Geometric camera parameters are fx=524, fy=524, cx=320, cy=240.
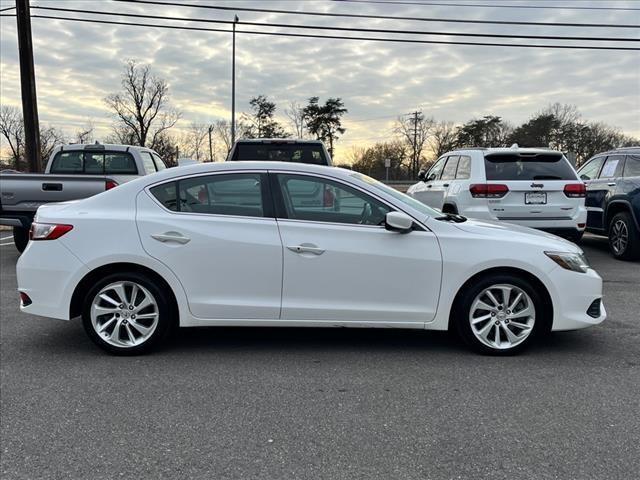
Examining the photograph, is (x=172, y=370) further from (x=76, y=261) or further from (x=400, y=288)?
(x=400, y=288)

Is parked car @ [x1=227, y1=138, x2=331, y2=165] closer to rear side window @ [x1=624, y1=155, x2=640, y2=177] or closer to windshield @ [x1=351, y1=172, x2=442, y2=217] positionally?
windshield @ [x1=351, y1=172, x2=442, y2=217]

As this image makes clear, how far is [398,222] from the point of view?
4113mm

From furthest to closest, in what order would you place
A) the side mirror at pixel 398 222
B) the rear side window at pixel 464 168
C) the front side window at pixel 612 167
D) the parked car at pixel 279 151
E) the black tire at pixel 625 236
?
the front side window at pixel 612 167 < the black tire at pixel 625 236 < the rear side window at pixel 464 168 < the parked car at pixel 279 151 < the side mirror at pixel 398 222

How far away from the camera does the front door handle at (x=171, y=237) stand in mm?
4203

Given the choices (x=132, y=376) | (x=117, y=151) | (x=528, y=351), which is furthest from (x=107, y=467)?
(x=117, y=151)

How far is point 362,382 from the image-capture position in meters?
3.80

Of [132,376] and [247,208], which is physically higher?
[247,208]

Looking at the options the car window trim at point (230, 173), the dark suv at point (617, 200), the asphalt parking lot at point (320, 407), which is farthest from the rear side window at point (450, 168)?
the car window trim at point (230, 173)

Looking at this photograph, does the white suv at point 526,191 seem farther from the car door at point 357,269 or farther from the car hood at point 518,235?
the car door at point 357,269

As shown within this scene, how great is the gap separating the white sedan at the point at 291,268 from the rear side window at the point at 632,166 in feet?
18.7

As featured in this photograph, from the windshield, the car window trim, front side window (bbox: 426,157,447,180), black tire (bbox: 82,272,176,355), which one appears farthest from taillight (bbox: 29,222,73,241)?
front side window (bbox: 426,157,447,180)

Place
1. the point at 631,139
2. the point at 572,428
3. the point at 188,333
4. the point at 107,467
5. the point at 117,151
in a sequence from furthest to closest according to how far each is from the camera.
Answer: the point at 631,139, the point at 117,151, the point at 188,333, the point at 572,428, the point at 107,467

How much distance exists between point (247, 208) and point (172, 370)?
4.62 ft

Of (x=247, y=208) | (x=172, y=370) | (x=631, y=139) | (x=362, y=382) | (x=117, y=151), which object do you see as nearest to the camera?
(x=362, y=382)
